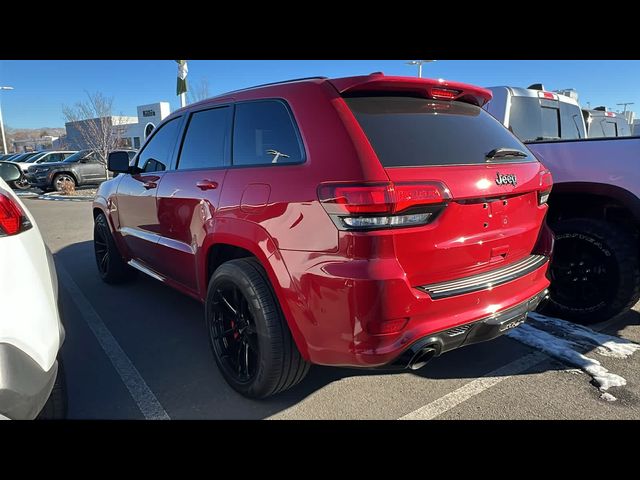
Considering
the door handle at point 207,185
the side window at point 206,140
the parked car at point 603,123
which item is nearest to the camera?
the door handle at point 207,185

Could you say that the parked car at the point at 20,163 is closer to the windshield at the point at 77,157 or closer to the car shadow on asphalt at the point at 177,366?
the windshield at the point at 77,157

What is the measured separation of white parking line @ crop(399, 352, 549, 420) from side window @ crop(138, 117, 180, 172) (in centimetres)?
285

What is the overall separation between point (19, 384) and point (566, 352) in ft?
11.2

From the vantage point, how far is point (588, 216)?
3.52 meters

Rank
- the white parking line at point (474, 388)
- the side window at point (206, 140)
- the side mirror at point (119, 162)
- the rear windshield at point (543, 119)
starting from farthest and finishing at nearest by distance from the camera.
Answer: the rear windshield at point (543, 119)
the side mirror at point (119, 162)
the side window at point (206, 140)
the white parking line at point (474, 388)

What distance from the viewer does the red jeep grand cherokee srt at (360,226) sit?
185cm

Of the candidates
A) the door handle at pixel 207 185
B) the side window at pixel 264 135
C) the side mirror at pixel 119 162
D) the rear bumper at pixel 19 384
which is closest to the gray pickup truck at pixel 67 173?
the side mirror at pixel 119 162

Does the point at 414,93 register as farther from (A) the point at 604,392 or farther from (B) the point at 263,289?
(A) the point at 604,392

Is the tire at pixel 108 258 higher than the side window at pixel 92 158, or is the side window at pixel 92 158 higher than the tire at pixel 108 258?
the side window at pixel 92 158

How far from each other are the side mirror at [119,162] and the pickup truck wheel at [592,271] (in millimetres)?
4132

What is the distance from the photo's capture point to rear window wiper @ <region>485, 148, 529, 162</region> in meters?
2.31

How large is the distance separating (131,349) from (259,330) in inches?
64.0

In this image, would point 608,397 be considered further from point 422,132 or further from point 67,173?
point 67,173

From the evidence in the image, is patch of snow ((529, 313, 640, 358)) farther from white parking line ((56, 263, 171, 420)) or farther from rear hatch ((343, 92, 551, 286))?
white parking line ((56, 263, 171, 420))
